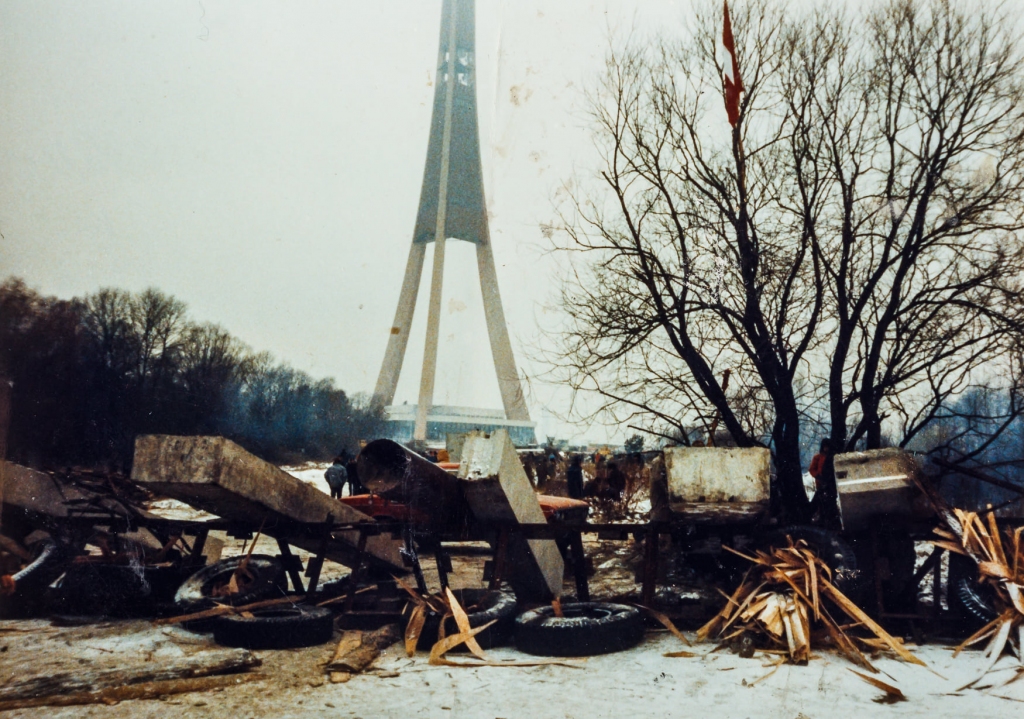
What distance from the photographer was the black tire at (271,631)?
5.18m

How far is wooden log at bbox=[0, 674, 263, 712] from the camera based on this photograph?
399cm

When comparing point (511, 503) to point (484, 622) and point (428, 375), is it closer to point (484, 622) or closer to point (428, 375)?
point (484, 622)

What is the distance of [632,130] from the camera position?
8492 mm

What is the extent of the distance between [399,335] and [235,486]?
135 inches

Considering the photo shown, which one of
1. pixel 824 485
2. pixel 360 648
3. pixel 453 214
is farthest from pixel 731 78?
pixel 360 648

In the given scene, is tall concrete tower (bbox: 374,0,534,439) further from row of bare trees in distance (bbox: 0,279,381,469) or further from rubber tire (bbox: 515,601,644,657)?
rubber tire (bbox: 515,601,644,657)

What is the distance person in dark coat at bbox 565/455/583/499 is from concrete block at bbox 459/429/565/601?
14.9ft

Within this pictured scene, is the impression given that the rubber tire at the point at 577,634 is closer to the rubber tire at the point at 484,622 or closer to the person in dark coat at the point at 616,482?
the rubber tire at the point at 484,622

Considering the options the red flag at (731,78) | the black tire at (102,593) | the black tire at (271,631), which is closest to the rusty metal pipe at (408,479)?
the black tire at (271,631)

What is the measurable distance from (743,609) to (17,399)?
6.27m

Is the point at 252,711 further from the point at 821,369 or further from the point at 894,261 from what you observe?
the point at 894,261

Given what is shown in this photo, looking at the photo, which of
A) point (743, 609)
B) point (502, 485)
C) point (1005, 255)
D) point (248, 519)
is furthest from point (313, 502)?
point (1005, 255)

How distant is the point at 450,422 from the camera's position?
7.77m

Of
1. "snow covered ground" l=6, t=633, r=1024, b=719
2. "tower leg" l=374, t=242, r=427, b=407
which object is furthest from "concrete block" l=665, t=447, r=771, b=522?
"tower leg" l=374, t=242, r=427, b=407
